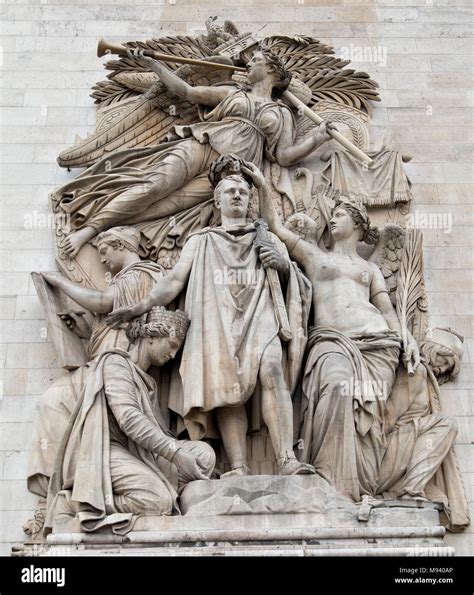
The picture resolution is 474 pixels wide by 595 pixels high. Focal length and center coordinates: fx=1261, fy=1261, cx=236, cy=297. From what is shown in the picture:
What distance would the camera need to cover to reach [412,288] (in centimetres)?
1122

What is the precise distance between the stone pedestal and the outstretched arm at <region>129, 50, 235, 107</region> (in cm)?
403

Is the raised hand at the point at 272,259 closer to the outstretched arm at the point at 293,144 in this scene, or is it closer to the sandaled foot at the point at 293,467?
the outstretched arm at the point at 293,144

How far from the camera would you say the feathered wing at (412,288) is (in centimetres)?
1105

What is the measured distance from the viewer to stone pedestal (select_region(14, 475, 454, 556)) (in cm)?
929

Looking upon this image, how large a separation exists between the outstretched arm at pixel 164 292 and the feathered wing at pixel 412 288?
6.18ft

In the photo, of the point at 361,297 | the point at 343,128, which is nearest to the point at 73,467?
the point at 361,297

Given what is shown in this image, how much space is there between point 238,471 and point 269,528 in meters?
0.65

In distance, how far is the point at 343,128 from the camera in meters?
12.2

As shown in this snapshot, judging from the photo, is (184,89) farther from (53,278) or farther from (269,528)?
(269,528)

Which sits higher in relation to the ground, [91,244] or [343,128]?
[343,128]

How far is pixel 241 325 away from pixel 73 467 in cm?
178
